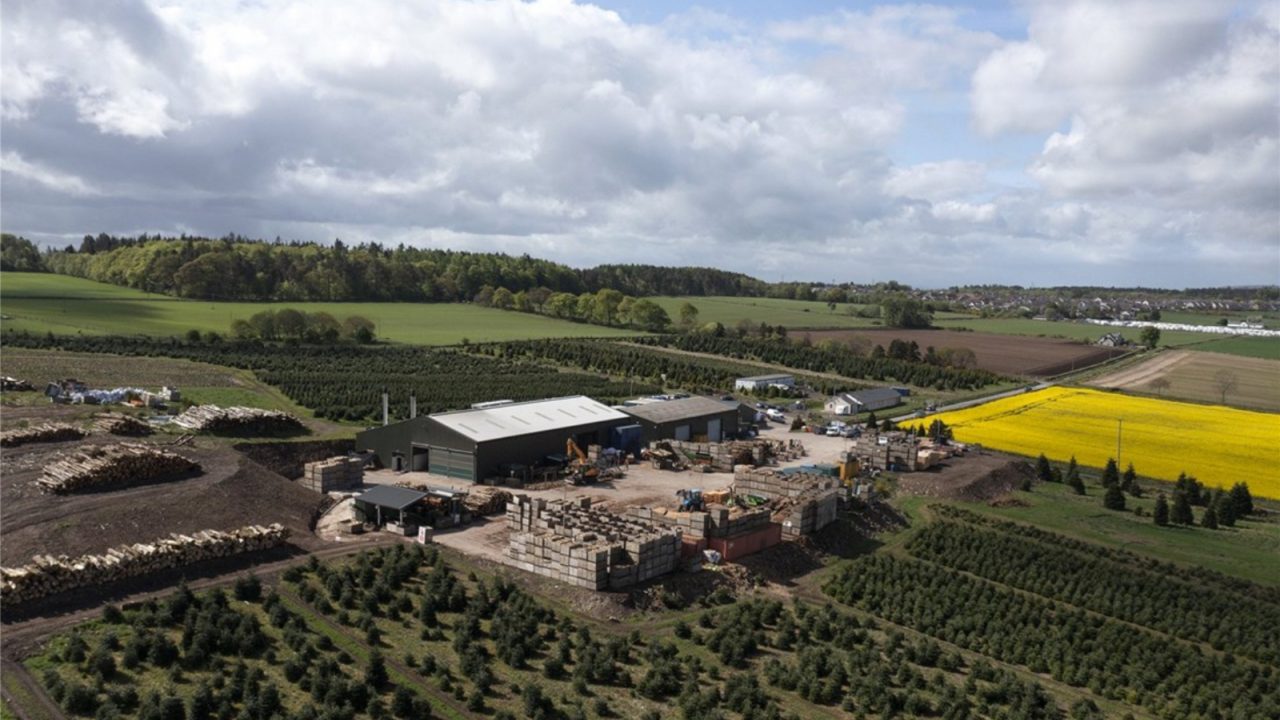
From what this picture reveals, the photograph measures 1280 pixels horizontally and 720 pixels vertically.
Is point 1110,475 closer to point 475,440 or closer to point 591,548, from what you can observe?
point 591,548

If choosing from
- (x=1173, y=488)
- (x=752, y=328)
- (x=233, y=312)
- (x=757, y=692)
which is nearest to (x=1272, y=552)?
(x=1173, y=488)

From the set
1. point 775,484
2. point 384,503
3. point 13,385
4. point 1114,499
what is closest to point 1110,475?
point 1114,499

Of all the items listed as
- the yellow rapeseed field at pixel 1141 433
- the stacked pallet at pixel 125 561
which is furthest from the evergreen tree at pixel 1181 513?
the stacked pallet at pixel 125 561

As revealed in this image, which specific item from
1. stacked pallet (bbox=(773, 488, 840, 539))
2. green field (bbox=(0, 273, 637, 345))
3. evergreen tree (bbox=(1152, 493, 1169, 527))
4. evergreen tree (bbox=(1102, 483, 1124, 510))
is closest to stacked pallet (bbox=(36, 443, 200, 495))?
stacked pallet (bbox=(773, 488, 840, 539))

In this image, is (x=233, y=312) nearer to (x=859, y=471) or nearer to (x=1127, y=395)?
(x=859, y=471)

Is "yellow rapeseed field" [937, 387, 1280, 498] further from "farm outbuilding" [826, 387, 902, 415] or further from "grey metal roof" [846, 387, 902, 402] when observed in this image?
"grey metal roof" [846, 387, 902, 402]

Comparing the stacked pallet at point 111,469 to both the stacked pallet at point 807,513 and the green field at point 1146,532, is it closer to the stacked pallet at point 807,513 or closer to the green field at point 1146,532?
the stacked pallet at point 807,513
